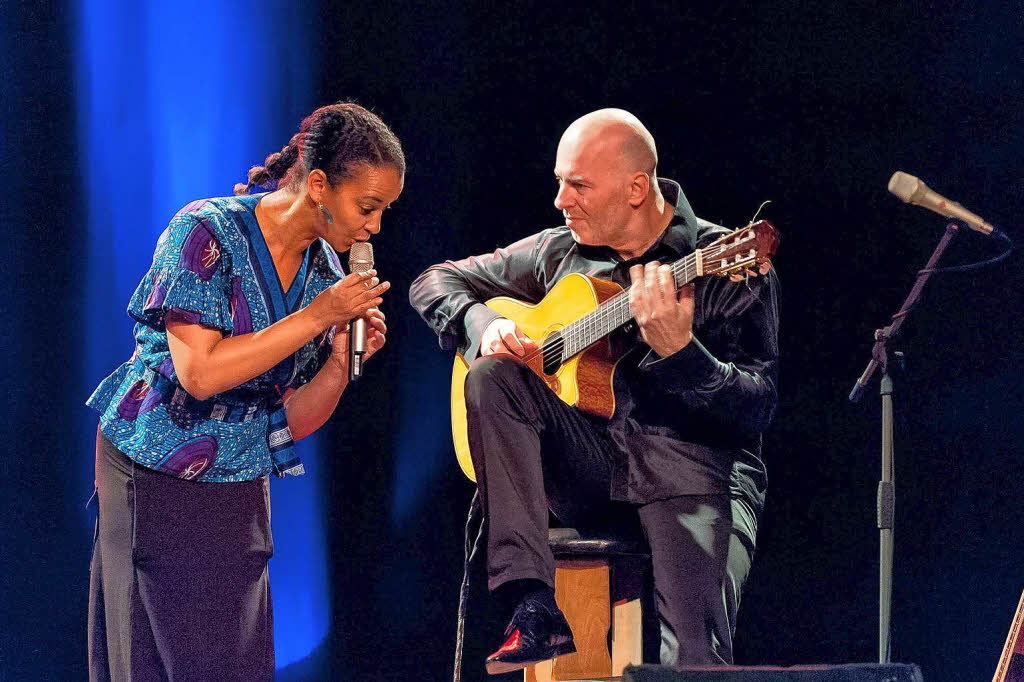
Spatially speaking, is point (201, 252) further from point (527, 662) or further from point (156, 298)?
point (527, 662)

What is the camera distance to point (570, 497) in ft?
7.66

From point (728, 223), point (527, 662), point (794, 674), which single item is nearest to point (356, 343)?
point (527, 662)

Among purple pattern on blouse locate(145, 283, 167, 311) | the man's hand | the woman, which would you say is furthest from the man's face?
purple pattern on blouse locate(145, 283, 167, 311)

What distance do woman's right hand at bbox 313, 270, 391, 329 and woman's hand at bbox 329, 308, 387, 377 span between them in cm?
5

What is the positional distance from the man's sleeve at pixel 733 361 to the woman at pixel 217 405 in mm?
632

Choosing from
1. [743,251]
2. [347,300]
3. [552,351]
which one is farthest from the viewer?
[552,351]

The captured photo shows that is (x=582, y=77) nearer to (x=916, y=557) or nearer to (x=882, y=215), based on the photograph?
(x=882, y=215)

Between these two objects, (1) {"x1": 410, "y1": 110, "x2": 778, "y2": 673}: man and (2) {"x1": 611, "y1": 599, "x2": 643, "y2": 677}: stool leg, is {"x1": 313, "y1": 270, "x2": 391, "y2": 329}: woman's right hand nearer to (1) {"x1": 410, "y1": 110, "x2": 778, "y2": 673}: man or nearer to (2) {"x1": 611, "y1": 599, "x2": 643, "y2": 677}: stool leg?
(1) {"x1": 410, "y1": 110, "x2": 778, "y2": 673}: man

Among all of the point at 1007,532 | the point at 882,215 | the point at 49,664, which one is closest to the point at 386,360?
the point at 49,664

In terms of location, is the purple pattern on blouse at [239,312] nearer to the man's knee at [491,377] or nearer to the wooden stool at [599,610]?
the man's knee at [491,377]

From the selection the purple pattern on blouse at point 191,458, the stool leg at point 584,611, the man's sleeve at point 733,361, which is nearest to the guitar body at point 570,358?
the man's sleeve at point 733,361

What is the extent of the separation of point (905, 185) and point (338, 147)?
1232mm

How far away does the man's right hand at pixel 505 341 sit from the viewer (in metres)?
2.42

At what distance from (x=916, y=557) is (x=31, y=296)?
2597 mm
